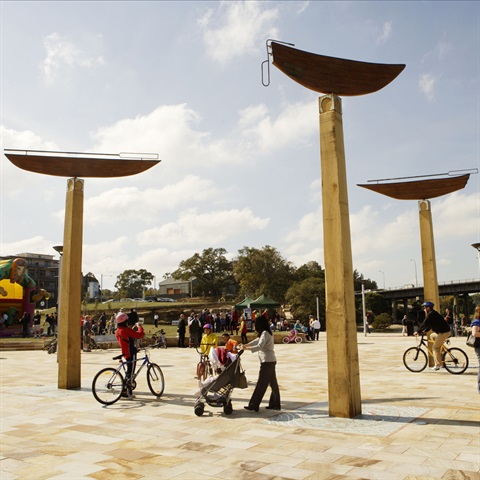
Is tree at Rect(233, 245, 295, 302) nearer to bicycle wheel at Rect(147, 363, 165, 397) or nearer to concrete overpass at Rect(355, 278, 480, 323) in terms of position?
concrete overpass at Rect(355, 278, 480, 323)

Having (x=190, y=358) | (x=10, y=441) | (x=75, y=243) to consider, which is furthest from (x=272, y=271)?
(x=10, y=441)

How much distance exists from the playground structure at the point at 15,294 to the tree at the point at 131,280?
87.4 meters

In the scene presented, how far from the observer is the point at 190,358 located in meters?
18.8

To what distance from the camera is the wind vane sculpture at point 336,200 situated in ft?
24.3

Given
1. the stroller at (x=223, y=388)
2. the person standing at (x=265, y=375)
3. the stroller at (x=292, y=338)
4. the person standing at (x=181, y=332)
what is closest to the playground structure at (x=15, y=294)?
the person standing at (x=181, y=332)

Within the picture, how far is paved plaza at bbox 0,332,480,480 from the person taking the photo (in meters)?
4.99

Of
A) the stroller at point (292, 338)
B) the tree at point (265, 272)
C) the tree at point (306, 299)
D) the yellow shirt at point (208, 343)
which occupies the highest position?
the tree at point (265, 272)

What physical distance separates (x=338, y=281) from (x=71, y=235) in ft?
22.8

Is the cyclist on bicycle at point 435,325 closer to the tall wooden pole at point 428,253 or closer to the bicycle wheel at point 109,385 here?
the tall wooden pole at point 428,253

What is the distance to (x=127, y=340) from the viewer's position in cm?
955

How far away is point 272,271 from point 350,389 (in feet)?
212

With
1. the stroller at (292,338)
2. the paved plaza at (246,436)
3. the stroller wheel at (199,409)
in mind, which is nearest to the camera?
the paved plaza at (246,436)

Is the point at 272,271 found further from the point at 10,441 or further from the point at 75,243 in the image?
the point at 10,441

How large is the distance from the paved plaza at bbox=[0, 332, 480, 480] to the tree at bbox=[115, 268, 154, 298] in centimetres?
11707
